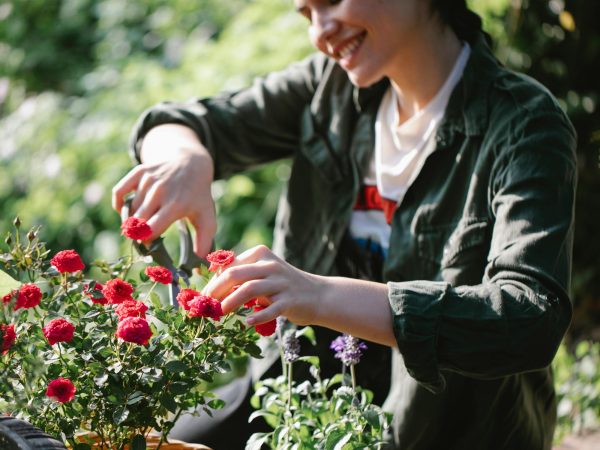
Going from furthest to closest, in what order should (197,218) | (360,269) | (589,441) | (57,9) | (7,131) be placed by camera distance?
(57,9) < (7,131) < (589,441) < (360,269) < (197,218)

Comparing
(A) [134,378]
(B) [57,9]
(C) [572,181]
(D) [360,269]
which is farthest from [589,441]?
(B) [57,9]

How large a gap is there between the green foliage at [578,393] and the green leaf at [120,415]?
1896 millimetres

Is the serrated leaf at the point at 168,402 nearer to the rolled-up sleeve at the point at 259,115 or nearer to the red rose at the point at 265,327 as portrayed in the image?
the red rose at the point at 265,327

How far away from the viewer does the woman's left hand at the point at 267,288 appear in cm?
131

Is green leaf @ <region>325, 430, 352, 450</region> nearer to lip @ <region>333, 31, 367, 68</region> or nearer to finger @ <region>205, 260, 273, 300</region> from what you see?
finger @ <region>205, 260, 273, 300</region>

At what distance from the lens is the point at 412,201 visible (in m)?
1.89

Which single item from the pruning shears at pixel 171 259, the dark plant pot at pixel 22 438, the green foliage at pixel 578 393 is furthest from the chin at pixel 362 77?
the green foliage at pixel 578 393

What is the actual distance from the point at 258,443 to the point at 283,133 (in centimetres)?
90

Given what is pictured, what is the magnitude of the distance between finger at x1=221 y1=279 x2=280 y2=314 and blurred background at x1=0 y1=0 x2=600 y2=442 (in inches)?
75.8

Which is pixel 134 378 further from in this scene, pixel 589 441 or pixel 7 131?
pixel 7 131

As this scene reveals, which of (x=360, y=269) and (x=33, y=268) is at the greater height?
(x=33, y=268)

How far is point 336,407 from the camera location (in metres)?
1.50

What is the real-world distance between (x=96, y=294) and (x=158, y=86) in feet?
10.3

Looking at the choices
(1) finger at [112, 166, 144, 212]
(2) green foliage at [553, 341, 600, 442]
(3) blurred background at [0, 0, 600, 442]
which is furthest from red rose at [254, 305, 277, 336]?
(3) blurred background at [0, 0, 600, 442]
